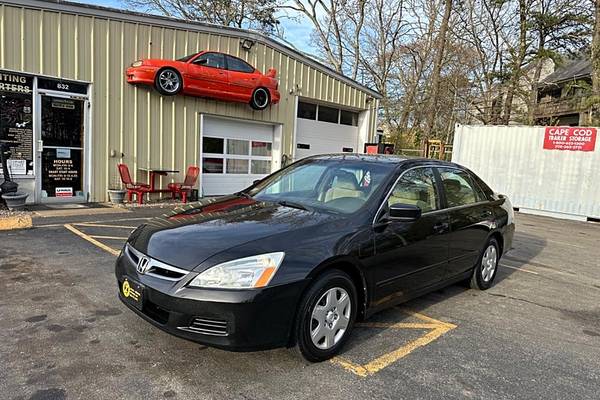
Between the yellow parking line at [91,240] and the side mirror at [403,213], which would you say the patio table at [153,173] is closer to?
the yellow parking line at [91,240]

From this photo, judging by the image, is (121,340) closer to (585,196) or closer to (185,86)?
(185,86)

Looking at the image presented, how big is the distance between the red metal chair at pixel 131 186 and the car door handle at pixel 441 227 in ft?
24.8

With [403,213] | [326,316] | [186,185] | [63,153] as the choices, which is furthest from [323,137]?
[326,316]

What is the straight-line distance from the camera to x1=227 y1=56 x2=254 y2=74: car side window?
1127cm

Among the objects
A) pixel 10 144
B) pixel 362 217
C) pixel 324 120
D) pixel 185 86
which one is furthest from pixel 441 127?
pixel 362 217

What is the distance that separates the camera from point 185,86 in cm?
1053

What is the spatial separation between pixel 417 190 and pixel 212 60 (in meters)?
8.25

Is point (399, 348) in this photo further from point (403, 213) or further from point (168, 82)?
point (168, 82)

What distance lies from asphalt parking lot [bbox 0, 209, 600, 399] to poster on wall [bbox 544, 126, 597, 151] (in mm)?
8711

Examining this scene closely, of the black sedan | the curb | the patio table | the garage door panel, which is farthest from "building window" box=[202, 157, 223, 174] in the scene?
the black sedan

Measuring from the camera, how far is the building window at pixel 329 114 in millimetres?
15062

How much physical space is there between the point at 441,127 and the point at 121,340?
1232 inches

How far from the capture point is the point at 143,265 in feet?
9.76

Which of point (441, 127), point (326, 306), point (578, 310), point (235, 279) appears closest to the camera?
point (235, 279)
